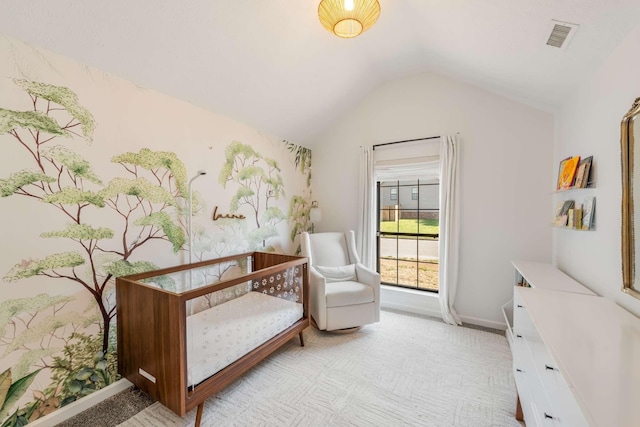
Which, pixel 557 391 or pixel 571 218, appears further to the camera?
pixel 571 218

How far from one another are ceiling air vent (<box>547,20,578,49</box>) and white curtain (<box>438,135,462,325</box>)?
1.30 m

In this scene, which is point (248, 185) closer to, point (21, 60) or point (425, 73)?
point (21, 60)

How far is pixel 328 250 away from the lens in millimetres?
3129

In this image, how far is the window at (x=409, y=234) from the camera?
3.24 meters

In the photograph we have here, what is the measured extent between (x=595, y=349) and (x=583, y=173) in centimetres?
133

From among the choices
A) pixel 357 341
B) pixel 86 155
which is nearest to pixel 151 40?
pixel 86 155

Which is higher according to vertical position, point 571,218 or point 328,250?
point 571,218

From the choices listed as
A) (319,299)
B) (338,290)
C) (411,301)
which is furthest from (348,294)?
(411,301)

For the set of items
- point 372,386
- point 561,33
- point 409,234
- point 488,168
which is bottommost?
point 372,386

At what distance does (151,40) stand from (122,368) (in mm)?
2187

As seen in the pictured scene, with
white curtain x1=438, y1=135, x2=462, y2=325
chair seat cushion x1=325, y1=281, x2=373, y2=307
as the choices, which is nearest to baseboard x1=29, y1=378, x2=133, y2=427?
chair seat cushion x1=325, y1=281, x2=373, y2=307

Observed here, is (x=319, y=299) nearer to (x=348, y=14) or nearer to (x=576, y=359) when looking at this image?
(x=576, y=359)

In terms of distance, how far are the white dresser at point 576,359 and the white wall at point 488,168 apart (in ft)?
3.76

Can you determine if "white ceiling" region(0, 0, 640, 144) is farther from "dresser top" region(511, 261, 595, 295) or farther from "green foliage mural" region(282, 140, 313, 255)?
"dresser top" region(511, 261, 595, 295)
